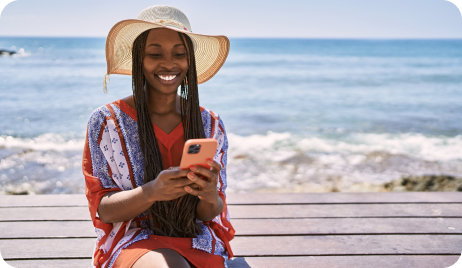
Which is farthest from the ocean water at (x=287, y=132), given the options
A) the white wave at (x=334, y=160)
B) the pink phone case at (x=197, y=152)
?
the pink phone case at (x=197, y=152)

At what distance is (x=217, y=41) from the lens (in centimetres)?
192

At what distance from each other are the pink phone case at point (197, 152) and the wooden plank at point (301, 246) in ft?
3.69

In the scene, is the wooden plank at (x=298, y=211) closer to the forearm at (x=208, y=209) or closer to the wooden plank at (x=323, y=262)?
the wooden plank at (x=323, y=262)

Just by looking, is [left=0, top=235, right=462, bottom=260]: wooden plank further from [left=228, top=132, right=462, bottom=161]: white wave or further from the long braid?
[left=228, top=132, right=462, bottom=161]: white wave

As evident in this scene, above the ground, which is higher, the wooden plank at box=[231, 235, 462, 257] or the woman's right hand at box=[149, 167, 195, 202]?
the woman's right hand at box=[149, 167, 195, 202]

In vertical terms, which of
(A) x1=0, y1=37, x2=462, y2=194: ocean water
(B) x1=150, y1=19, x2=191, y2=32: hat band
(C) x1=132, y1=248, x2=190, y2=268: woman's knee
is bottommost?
(A) x1=0, y1=37, x2=462, y2=194: ocean water

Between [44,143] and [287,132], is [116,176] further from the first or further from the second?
[287,132]

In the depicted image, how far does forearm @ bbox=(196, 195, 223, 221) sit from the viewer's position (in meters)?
1.67

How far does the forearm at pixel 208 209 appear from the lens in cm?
167

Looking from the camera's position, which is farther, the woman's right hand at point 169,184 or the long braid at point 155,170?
the long braid at point 155,170

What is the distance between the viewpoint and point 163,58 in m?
1.67

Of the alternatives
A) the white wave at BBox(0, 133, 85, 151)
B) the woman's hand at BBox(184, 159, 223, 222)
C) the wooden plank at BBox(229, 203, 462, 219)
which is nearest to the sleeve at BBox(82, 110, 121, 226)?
the woman's hand at BBox(184, 159, 223, 222)

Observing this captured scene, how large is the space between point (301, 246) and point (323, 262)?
197 millimetres

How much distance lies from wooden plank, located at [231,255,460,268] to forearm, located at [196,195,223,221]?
1.72 ft
